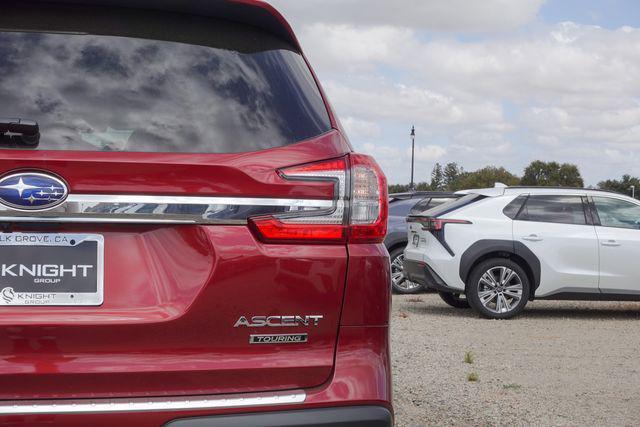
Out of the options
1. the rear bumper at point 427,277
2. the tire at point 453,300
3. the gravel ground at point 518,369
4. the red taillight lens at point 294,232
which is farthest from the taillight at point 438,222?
the red taillight lens at point 294,232

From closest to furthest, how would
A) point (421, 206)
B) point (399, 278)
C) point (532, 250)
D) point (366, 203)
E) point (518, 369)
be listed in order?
point (366, 203), point (518, 369), point (532, 250), point (399, 278), point (421, 206)

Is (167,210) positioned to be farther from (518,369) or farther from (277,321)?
(518,369)

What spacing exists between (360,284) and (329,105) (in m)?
0.62

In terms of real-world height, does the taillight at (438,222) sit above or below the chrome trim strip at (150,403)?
above

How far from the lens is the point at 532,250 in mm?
11156

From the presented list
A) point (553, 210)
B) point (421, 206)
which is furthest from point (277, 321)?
point (421, 206)

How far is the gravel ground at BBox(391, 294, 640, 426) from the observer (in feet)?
19.4

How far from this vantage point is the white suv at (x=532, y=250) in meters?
11.1

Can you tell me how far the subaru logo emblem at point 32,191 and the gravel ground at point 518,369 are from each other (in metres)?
3.54

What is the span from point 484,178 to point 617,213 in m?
109

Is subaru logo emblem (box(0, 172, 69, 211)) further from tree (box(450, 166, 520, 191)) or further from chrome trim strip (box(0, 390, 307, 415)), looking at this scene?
tree (box(450, 166, 520, 191))

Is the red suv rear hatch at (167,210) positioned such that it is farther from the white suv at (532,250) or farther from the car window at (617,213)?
the car window at (617,213)

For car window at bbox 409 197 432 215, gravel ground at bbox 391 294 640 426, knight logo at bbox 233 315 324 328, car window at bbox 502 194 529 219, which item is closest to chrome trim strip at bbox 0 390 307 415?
knight logo at bbox 233 315 324 328

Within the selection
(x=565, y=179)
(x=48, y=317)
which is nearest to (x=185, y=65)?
(x=48, y=317)
